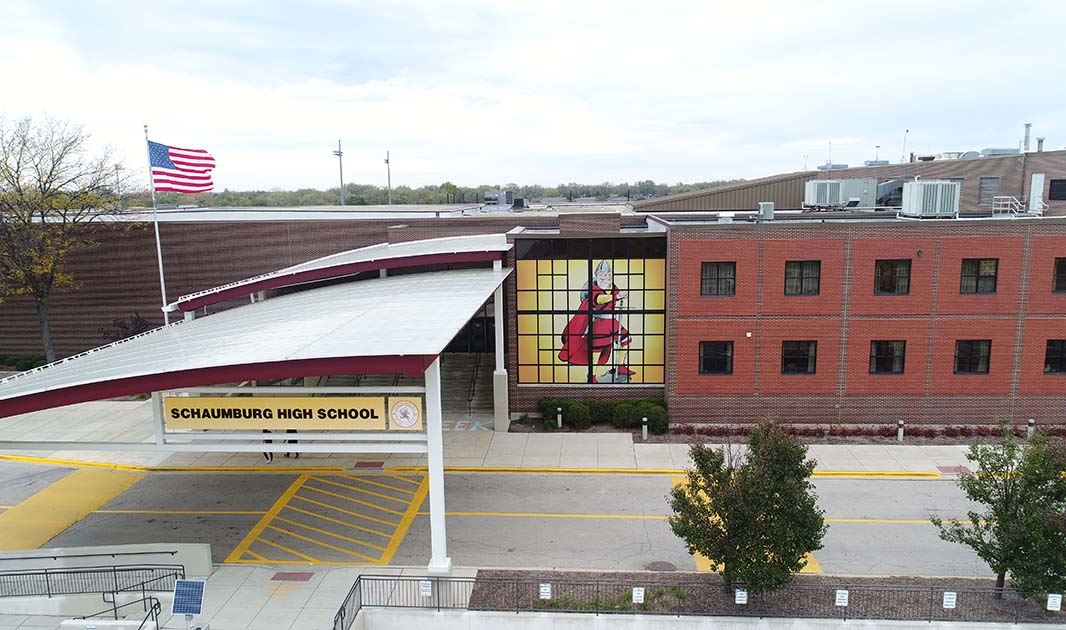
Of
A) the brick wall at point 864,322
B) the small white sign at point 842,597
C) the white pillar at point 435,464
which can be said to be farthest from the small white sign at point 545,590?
the brick wall at point 864,322

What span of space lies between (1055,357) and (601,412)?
16883 mm

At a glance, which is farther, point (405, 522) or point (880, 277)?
point (880, 277)

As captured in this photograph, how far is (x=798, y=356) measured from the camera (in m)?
28.4

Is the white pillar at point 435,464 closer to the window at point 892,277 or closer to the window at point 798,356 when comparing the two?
the window at point 798,356

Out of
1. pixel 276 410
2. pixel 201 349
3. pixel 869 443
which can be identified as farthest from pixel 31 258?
pixel 869 443

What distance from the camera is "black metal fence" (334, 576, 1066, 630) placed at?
15.4 meters

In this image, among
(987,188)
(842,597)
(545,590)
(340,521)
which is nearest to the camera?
(842,597)

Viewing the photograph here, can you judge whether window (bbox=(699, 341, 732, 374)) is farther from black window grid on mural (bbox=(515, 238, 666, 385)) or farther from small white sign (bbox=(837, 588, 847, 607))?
small white sign (bbox=(837, 588, 847, 607))

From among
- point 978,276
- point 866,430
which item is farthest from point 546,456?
point 978,276

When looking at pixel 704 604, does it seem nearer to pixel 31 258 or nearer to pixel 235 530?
pixel 235 530

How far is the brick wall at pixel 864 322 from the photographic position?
27.5m

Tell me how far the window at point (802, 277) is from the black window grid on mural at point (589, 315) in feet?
15.2

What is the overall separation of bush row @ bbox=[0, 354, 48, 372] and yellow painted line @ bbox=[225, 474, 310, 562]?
927 inches

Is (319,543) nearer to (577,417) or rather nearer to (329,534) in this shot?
(329,534)
